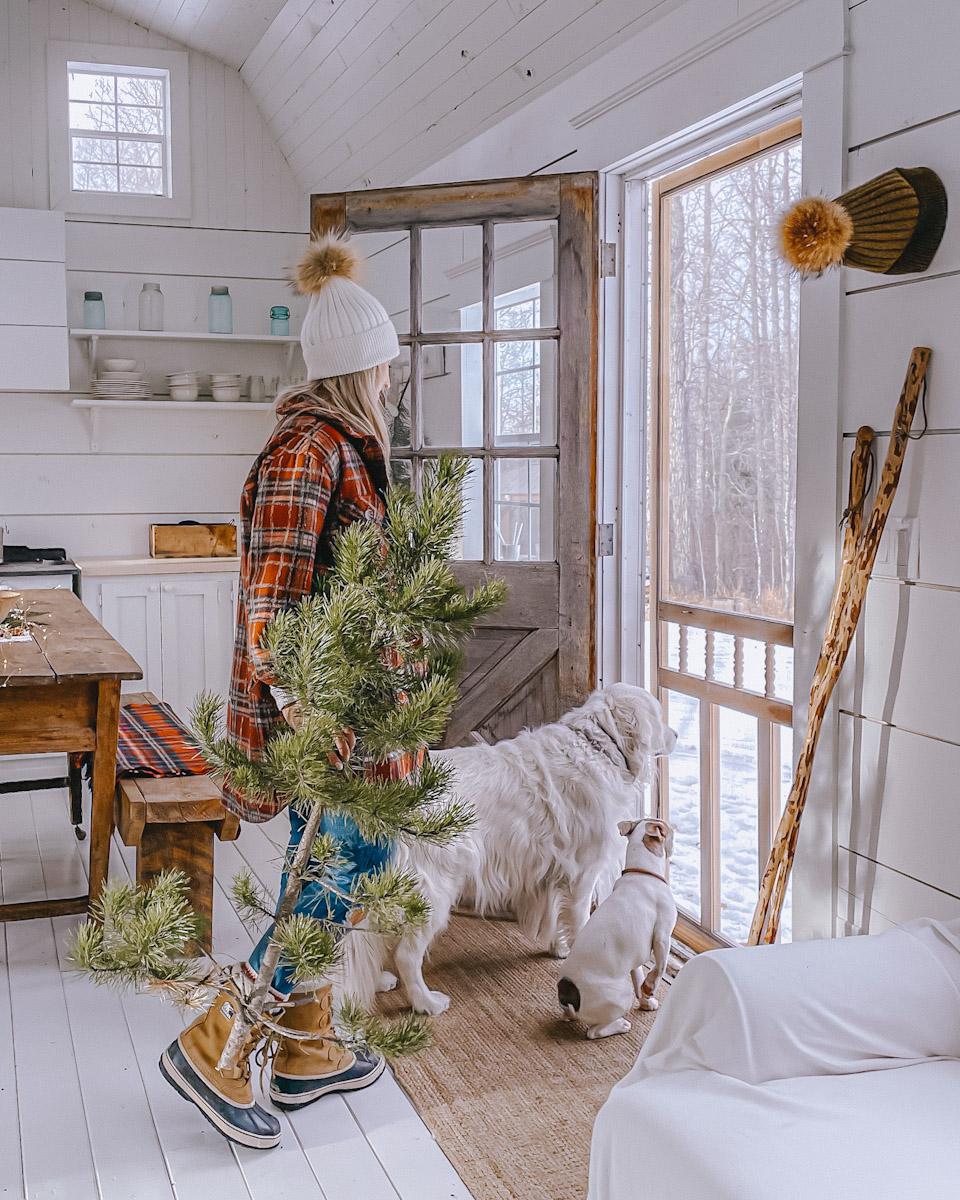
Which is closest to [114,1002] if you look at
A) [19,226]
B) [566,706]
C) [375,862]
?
[375,862]

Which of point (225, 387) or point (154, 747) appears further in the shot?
point (225, 387)

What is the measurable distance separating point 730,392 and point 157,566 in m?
2.91

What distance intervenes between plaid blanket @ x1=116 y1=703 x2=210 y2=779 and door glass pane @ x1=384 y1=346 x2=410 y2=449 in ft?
3.54

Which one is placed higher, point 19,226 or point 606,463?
point 19,226

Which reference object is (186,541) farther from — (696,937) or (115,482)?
(696,937)

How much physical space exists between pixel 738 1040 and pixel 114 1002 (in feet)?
5.79

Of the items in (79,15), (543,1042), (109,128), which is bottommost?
(543,1042)

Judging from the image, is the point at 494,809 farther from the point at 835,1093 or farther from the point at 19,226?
the point at 19,226

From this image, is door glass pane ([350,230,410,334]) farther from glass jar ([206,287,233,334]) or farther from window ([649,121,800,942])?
glass jar ([206,287,233,334])

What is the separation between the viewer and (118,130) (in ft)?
17.3

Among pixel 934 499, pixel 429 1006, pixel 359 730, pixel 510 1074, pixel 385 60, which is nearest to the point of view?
pixel 359 730

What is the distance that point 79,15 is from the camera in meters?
5.12

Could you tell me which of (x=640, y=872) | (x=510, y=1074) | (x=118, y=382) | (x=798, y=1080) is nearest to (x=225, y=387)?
(x=118, y=382)

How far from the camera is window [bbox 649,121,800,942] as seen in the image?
9.57 ft
